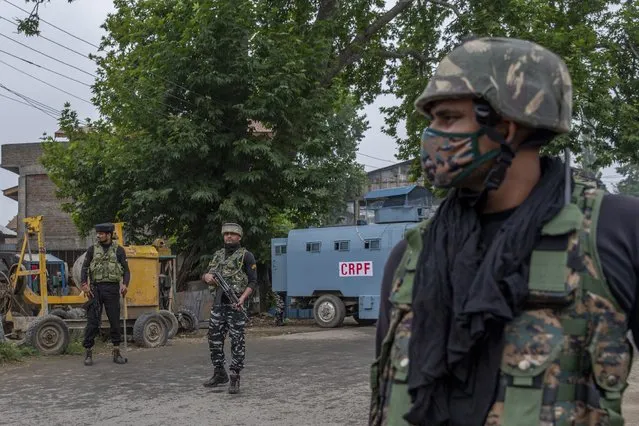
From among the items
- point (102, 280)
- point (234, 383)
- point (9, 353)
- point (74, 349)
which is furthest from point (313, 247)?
point (234, 383)

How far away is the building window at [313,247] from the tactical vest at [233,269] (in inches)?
398

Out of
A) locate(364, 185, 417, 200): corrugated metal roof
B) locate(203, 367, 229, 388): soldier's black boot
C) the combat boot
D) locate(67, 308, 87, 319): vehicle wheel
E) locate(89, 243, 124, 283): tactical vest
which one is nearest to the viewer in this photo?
locate(203, 367, 229, 388): soldier's black boot

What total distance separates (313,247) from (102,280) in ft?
28.4

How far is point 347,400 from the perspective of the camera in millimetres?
8383

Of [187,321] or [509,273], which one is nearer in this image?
[509,273]

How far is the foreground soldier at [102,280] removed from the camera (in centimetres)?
1160

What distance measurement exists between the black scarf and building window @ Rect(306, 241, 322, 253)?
17.7 m

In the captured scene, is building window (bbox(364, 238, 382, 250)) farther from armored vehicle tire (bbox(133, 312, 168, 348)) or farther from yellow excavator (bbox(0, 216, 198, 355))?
armored vehicle tire (bbox(133, 312, 168, 348))

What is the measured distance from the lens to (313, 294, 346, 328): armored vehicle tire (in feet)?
62.4

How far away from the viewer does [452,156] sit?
196cm

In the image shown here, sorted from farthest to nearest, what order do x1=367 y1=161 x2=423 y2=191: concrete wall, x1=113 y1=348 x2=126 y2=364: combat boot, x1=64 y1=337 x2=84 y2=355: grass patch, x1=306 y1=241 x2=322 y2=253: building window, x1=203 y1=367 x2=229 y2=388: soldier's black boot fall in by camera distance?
1. x1=367 y1=161 x2=423 y2=191: concrete wall
2. x1=306 y1=241 x2=322 y2=253: building window
3. x1=64 y1=337 x2=84 y2=355: grass patch
4. x1=113 y1=348 x2=126 y2=364: combat boot
5. x1=203 y1=367 x2=229 y2=388: soldier's black boot

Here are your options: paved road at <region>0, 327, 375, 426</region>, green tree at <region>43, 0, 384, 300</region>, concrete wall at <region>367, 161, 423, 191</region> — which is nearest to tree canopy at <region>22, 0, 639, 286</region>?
green tree at <region>43, 0, 384, 300</region>

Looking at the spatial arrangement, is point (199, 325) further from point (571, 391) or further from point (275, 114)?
point (571, 391)

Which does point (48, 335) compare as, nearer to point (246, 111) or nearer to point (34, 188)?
point (246, 111)
